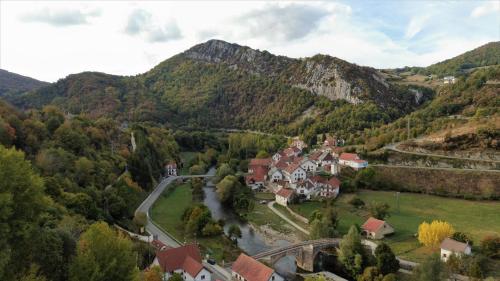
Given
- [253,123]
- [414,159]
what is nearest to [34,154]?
[414,159]

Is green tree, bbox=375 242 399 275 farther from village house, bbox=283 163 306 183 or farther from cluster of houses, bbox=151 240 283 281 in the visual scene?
village house, bbox=283 163 306 183

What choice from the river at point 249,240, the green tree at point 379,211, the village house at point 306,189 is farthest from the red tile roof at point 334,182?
the river at point 249,240

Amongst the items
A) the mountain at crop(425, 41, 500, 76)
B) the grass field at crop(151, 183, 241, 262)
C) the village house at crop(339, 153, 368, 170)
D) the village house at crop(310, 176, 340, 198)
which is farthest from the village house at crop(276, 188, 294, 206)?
the mountain at crop(425, 41, 500, 76)

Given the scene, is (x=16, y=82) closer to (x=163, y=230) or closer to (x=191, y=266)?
(x=163, y=230)

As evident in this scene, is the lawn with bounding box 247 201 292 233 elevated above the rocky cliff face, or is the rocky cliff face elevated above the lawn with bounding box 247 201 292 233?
the rocky cliff face

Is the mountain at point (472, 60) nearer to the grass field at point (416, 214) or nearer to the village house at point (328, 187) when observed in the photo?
the grass field at point (416, 214)

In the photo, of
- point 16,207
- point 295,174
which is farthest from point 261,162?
point 16,207
